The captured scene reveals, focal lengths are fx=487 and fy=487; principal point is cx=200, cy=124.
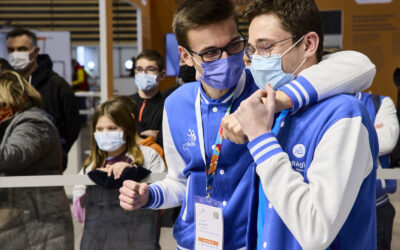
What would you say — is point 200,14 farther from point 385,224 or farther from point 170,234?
point 385,224

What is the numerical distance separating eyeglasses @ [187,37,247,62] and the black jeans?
1.08 meters

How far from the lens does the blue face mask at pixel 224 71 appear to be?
5.25ft

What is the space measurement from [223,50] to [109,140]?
145 cm

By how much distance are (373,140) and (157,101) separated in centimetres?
320

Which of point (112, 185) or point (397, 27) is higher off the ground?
point (397, 27)

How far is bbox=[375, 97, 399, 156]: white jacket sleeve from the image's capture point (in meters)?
3.11

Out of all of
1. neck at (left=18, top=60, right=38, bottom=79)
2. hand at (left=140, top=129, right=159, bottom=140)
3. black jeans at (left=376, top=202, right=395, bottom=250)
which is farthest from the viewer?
neck at (left=18, top=60, right=38, bottom=79)

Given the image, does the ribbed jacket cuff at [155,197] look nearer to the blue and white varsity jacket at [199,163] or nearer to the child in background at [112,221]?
the blue and white varsity jacket at [199,163]

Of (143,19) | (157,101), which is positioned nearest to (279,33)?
(157,101)

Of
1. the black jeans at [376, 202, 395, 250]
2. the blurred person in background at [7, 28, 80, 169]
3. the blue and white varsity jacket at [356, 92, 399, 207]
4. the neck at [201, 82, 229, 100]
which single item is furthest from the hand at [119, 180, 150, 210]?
the blurred person in background at [7, 28, 80, 169]

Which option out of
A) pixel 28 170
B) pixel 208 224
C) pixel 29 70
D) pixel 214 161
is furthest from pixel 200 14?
pixel 29 70

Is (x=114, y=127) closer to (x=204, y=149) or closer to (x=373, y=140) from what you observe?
(x=204, y=149)

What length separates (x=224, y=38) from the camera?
5.26 feet

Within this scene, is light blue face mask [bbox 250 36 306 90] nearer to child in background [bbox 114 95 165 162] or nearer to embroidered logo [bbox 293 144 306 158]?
embroidered logo [bbox 293 144 306 158]
